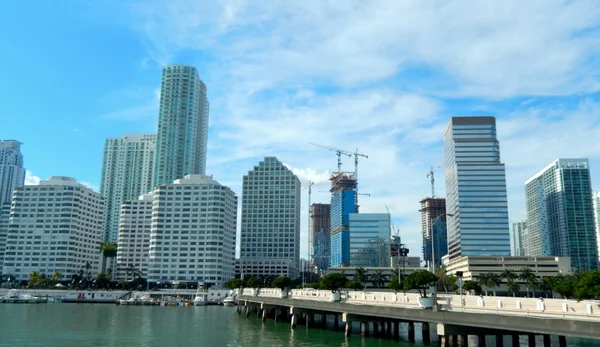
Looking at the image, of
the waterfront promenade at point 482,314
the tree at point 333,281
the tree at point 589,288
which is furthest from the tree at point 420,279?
A: the tree at point 333,281

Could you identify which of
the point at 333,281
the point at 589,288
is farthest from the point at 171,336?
the point at 333,281

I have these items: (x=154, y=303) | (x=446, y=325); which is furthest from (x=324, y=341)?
(x=154, y=303)

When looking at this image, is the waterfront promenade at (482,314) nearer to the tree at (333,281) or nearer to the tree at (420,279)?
the tree at (420,279)

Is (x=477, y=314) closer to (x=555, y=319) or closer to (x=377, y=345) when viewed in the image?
(x=555, y=319)

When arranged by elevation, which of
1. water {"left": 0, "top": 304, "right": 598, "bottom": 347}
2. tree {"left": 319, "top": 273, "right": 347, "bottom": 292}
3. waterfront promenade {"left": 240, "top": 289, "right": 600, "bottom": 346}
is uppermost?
tree {"left": 319, "top": 273, "right": 347, "bottom": 292}

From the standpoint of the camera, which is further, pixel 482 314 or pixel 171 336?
pixel 171 336

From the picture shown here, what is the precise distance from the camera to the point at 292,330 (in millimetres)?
85562

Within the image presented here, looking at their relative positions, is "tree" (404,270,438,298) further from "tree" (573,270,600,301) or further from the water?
"tree" (573,270,600,301)

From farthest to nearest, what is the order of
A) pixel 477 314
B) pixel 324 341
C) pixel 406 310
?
1. pixel 324 341
2. pixel 406 310
3. pixel 477 314

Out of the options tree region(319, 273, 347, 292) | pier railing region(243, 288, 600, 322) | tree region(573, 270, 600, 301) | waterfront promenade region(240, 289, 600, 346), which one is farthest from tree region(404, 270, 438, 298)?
tree region(319, 273, 347, 292)

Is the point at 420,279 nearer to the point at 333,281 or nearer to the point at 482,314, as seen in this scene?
the point at 333,281

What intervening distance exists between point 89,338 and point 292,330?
3139cm

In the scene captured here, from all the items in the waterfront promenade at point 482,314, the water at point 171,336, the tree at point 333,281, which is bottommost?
the water at point 171,336

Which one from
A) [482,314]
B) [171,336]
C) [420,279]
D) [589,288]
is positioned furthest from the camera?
[420,279]
